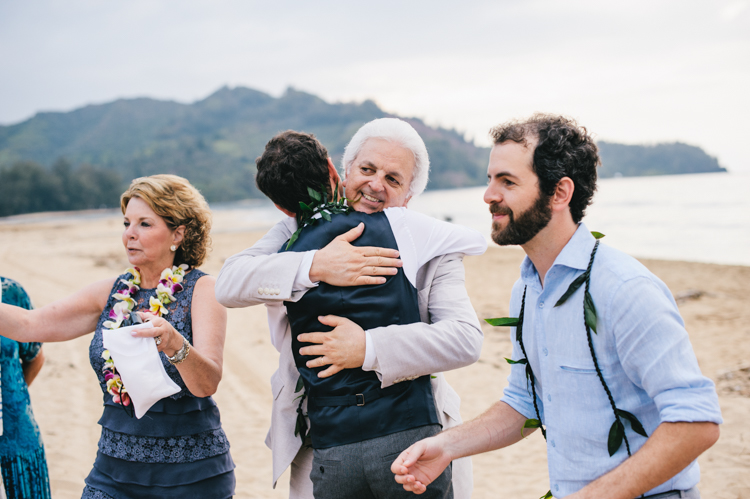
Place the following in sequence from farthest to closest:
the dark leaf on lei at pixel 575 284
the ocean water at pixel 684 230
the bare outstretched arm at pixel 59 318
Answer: the ocean water at pixel 684 230 → the bare outstretched arm at pixel 59 318 → the dark leaf on lei at pixel 575 284

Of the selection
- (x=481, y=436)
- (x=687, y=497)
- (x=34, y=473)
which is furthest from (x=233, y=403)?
(x=687, y=497)

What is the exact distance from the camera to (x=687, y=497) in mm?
1562

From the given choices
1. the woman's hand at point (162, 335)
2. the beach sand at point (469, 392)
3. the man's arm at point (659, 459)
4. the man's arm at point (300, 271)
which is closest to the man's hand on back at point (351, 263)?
Result: the man's arm at point (300, 271)

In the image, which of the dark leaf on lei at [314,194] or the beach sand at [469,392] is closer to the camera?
the dark leaf on lei at [314,194]

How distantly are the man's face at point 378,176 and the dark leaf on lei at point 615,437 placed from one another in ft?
3.99

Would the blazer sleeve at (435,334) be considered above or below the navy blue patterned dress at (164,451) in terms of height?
above

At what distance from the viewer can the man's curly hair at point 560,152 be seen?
1.74m

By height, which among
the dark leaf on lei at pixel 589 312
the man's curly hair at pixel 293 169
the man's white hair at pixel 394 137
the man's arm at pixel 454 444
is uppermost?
the man's white hair at pixel 394 137

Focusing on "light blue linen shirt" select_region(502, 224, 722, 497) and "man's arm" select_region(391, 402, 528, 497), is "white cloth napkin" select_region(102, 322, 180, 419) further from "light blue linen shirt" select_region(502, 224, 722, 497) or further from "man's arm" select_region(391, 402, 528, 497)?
"light blue linen shirt" select_region(502, 224, 722, 497)

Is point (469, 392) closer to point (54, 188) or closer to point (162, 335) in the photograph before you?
point (162, 335)

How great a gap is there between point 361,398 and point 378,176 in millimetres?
927

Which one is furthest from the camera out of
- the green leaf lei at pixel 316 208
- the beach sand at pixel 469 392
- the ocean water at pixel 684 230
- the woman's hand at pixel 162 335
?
the ocean water at pixel 684 230

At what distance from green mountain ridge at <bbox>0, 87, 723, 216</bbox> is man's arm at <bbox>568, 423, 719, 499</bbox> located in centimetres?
8606

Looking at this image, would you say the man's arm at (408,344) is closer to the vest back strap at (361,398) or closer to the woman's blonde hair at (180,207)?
the vest back strap at (361,398)
